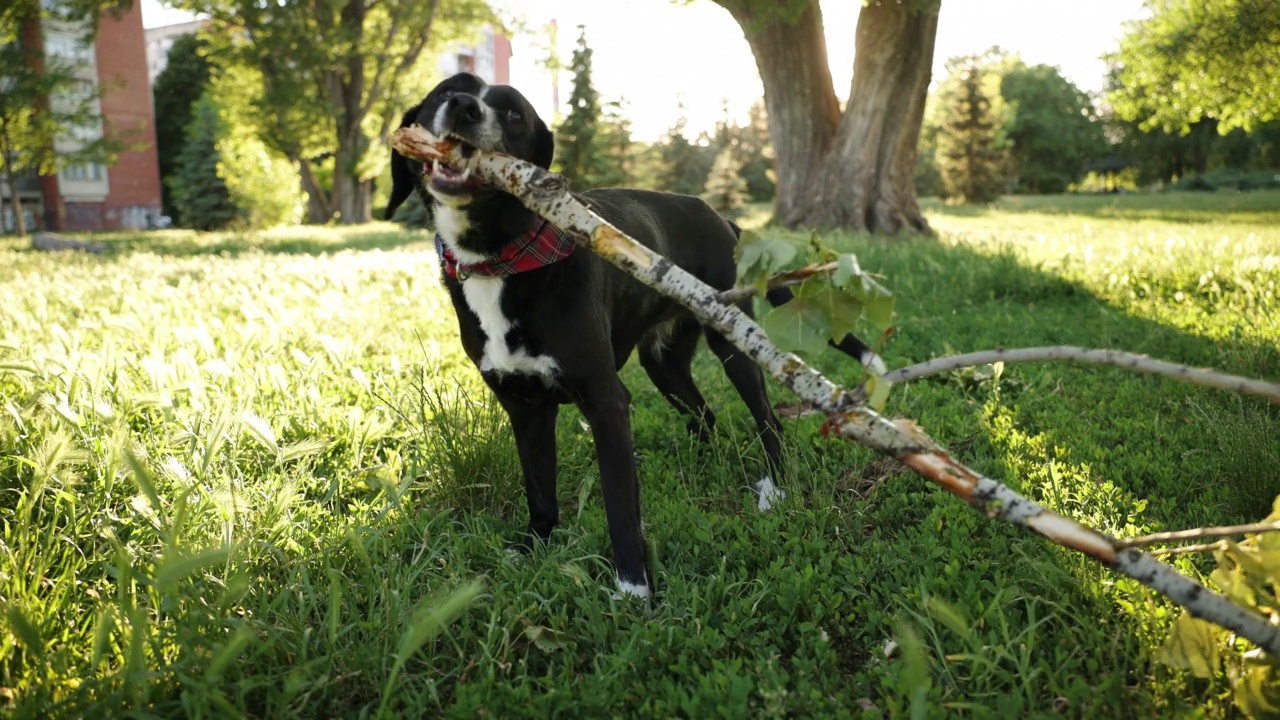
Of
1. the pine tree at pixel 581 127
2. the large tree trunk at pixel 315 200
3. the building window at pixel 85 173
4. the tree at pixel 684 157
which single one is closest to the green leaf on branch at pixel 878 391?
the pine tree at pixel 581 127

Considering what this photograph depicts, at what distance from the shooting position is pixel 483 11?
31141 mm

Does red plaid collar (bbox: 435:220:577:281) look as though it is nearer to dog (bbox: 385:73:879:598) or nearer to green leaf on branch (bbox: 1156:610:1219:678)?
dog (bbox: 385:73:879:598)

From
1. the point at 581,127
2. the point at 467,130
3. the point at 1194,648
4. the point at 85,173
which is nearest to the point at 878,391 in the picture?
the point at 1194,648

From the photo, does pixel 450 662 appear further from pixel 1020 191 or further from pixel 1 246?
pixel 1020 191

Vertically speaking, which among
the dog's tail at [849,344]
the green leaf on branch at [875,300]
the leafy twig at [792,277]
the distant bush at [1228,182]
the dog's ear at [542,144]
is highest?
the distant bush at [1228,182]

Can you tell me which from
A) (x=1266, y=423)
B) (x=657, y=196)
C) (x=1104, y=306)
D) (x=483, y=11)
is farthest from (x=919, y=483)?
(x=483, y=11)

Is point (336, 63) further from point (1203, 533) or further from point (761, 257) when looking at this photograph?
point (1203, 533)

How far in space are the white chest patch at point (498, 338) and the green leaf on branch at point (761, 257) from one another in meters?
0.95

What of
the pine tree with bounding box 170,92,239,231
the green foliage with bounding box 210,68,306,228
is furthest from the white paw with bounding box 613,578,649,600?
the pine tree with bounding box 170,92,239,231

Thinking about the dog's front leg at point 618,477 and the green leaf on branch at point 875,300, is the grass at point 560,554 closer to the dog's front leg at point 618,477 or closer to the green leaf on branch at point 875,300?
the dog's front leg at point 618,477

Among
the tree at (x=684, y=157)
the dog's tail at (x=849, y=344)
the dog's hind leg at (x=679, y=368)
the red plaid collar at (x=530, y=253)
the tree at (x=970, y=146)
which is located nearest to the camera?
the red plaid collar at (x=530, y=253)

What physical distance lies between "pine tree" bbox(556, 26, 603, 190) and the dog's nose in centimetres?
3131

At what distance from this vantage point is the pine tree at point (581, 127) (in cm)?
3378

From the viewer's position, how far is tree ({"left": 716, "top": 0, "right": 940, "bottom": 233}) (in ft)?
43.1
